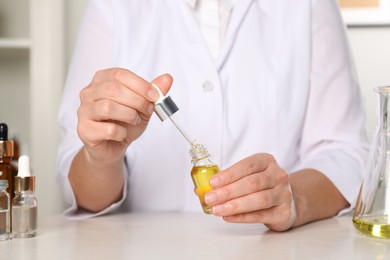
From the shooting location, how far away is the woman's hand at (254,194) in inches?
37.4

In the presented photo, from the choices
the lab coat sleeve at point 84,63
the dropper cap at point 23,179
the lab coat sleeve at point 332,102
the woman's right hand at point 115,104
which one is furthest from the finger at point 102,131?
the lab coat sleeve at point 332,102

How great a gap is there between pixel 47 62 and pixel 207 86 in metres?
0.96

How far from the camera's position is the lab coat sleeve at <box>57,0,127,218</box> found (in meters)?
1.33

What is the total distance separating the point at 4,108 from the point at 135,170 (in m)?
1.21

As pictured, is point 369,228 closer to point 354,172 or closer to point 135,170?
point 354,172

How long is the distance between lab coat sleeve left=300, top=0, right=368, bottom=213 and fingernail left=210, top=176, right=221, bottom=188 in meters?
0.40

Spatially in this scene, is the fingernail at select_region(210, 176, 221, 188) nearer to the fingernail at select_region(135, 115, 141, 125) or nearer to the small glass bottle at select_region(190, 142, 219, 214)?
the small glass bottle at select_region(190, 142, 219, 214)

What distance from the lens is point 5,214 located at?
94 centimetres

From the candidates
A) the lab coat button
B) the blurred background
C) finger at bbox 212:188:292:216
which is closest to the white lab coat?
the lab coat button

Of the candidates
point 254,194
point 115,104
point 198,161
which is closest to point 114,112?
point 115,104

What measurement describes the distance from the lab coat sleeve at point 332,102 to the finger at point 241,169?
31cm

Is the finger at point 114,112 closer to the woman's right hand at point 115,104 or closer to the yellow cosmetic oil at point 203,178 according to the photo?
→ the woman's right hand at point 115,104

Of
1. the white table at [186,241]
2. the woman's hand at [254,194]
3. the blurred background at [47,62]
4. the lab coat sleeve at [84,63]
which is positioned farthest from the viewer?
the blurred background at [47,62]

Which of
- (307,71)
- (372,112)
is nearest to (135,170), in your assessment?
(307,71)
